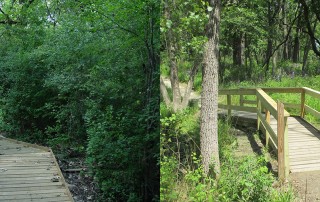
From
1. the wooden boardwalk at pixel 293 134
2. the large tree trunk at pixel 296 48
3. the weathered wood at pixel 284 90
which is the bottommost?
the wooden boardwalk at pixel 293 134

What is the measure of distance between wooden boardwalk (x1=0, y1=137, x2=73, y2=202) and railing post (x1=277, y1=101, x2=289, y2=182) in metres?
2.19

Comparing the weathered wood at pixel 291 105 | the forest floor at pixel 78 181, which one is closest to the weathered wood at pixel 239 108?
the weathered wood at pixel 291 105

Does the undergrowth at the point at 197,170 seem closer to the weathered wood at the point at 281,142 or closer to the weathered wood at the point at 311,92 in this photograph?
the weathered wood at the point at 281,142

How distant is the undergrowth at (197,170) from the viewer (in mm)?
1507

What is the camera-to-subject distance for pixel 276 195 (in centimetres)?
143

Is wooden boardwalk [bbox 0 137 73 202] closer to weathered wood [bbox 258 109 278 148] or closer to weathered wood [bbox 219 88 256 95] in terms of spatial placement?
weathered wood [bbox 219 88 256 95]

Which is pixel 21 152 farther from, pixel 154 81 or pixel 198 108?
pixel 198 108

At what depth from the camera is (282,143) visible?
53.2 inches

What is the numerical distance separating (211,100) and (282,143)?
0.39m

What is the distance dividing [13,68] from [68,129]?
4.46 ft

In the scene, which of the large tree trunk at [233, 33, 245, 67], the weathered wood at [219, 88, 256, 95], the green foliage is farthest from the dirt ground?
the green foliage

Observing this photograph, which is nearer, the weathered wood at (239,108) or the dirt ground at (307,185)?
the dirt ground at (307,185)

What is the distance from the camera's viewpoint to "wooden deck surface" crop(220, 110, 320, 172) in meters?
1.35

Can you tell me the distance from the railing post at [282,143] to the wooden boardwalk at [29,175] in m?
2.19
